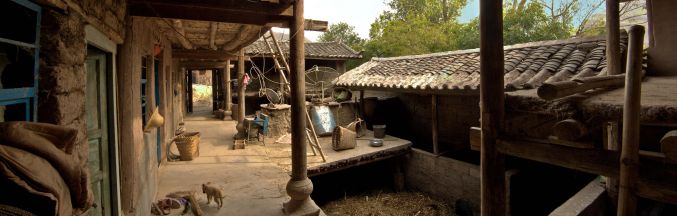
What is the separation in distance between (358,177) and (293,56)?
18.3 ft

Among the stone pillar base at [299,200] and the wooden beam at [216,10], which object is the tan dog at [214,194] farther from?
the wooden beam at [216,10]

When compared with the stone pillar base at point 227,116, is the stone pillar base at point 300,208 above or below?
below

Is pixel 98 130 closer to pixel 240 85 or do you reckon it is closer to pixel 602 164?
pixel 602 164

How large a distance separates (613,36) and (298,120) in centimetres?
380

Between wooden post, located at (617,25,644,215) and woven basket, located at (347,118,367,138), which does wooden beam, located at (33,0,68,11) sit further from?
woven basket, located at (347,118,367,138)

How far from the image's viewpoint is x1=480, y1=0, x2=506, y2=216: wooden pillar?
94.3 inches

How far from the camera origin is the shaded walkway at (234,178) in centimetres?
467

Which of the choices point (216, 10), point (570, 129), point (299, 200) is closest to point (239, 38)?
point (216, 10)

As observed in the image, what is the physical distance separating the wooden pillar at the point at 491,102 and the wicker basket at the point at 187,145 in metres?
5.85

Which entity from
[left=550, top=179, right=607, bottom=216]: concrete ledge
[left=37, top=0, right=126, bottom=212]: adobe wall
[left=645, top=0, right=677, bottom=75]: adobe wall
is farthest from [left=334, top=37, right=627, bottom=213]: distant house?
[left=37, top=0, right=126, bottom=212]: adobe wall

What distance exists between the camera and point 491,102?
2.44m

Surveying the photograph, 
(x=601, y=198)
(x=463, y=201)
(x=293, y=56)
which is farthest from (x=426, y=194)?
(x=293, y=56)

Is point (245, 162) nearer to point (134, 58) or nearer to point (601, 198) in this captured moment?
point (134, 58)

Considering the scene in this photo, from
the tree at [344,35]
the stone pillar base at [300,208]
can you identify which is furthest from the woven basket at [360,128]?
the tree at [344,35]
